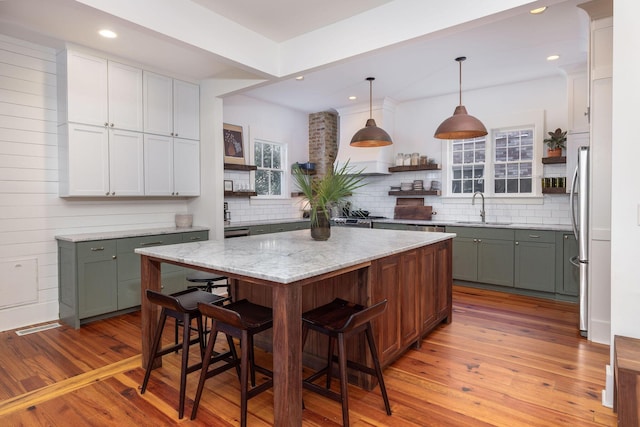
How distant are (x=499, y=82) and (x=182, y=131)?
4503 mm

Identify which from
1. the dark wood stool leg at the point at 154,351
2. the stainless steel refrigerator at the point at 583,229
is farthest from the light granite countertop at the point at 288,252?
the stainless steel refrigerator at the point at 583,229

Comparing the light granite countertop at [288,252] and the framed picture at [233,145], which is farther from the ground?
the framed picture at [233,145]

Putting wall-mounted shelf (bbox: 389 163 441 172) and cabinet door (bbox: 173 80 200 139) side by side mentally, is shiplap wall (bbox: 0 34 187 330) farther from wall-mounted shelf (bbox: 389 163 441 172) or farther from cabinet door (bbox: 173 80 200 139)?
wall-mounted shelf (bbox: 389 163 441 172)

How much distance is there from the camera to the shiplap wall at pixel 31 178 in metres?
3.64

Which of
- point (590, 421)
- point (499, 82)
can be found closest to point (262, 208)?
point (499, 82)

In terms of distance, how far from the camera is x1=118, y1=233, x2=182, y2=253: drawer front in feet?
13.1

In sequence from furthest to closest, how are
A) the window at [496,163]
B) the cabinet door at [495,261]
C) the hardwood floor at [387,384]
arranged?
the window at [496,163]
the cabinet door at [495,261]
the hardwood floor at [387,384]

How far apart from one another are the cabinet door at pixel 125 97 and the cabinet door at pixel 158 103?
7 cm

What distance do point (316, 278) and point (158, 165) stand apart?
3.40 m

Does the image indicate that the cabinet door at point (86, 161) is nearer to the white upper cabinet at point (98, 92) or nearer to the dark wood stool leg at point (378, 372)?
the white upper cabinet at point (98, 92)

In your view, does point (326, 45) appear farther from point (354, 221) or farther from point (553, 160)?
point (553, 160)

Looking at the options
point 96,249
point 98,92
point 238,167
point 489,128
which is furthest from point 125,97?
point 489,128

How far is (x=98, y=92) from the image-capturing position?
4.00 metres

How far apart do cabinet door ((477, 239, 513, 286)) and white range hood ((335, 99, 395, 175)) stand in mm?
2124
